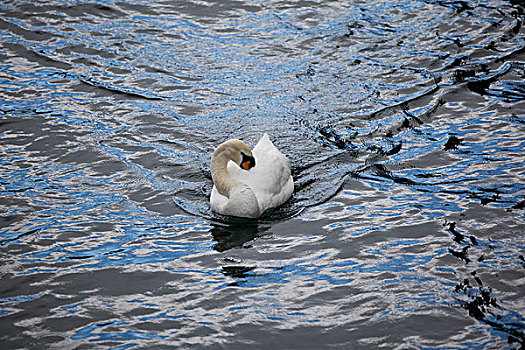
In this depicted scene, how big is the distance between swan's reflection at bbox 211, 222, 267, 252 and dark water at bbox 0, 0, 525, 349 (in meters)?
0.04

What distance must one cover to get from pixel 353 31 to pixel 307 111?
4552 mm

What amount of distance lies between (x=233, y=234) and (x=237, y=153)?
1.23 m

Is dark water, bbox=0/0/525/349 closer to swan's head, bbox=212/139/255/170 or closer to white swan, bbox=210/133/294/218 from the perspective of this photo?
white swan, bbox=210/133/294/218

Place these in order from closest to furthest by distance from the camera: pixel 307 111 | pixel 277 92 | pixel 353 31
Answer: pixel 307 111
pixel 277 92
pixel 353 31

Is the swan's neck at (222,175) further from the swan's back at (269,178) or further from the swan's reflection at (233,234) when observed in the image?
the swan's reflection at (233,234)

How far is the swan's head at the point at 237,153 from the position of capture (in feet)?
31.6

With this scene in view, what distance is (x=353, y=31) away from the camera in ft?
54.0

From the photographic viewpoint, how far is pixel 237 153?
966 centimetres

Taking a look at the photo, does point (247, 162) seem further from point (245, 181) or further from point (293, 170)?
point (293, 170)

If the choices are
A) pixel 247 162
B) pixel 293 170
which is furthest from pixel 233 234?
pixel 293 170

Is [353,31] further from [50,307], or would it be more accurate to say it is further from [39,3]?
[50,307]

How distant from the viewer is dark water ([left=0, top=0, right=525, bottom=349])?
24.5ft

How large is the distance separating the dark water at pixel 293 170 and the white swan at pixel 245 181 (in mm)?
249

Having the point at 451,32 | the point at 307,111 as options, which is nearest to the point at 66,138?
the point at 307,111
